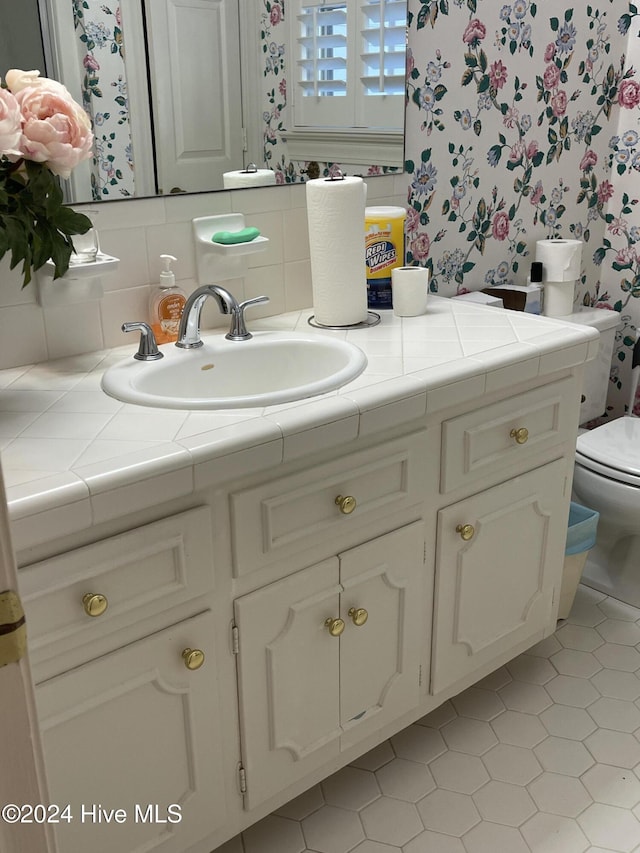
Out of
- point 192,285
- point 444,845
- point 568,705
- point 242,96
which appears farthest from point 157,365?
point 568,705

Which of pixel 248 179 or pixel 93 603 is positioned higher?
pixel 248 179

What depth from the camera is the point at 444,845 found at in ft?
5.26

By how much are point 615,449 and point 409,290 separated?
0.80 m

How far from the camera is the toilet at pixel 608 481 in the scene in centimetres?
217

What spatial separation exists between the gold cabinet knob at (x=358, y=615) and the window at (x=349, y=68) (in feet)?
3.11

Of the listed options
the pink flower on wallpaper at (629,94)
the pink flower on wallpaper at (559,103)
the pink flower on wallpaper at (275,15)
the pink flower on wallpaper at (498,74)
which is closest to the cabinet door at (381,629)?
the pink flower on wallpaper at (275,15)

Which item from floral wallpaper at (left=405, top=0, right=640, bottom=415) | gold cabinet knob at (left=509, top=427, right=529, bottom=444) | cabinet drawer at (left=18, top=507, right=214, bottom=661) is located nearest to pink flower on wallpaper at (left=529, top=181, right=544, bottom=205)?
floral wallpaper at (left=405, top=0, right=640, bottom=415)

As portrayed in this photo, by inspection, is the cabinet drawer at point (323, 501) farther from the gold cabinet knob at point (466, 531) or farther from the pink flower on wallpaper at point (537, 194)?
the pink flower on wallpaper at point (537, 194)

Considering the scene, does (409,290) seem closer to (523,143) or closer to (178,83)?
(178,83)

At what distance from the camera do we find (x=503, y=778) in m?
1.76

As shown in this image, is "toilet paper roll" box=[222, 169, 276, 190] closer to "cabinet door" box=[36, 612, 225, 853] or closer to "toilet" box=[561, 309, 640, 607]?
"cabinet door" box=[36, 612, 225, 853]

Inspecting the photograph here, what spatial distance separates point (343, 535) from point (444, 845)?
641mm

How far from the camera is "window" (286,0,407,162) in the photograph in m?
1.75

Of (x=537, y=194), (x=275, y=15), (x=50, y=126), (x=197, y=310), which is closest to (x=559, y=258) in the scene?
(x=537, y=194)
